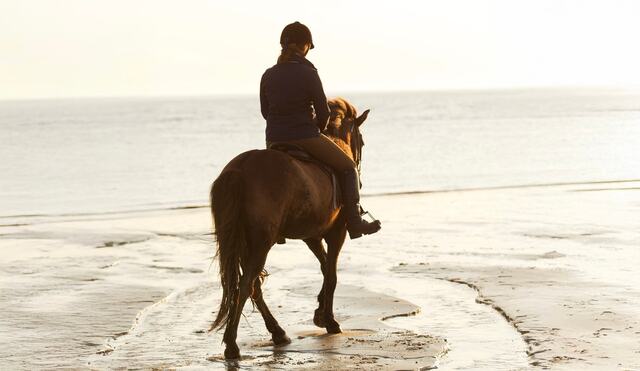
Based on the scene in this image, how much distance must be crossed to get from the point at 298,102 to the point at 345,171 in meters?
0.83

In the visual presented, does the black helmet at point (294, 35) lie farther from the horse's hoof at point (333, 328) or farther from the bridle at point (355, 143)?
Result: the horse's hoof at point (333, 328)

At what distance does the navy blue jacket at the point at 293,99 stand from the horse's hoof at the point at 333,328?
1823mm

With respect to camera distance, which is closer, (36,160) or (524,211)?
(524,211)

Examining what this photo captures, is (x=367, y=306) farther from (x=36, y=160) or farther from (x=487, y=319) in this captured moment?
(x=36, y=160)

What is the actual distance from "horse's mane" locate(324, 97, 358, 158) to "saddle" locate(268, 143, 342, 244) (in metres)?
0.72

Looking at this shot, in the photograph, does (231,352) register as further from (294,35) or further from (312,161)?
(294,35)

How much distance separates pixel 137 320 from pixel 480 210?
506 inches

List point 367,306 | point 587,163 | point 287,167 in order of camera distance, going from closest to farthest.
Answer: point 287,167 < point 367,306 < point 587,163

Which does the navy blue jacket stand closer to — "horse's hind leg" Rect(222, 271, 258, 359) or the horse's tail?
the horse's tail

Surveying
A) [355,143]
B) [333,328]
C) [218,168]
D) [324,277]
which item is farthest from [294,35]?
[218,168]

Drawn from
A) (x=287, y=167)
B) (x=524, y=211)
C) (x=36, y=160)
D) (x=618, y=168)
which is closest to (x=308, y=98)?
(x=287, y=167)

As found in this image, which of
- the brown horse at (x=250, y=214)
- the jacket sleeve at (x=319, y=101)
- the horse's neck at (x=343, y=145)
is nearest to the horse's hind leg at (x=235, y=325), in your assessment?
the brown horse at (x=250, y=214)

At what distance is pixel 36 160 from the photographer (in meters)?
61.4

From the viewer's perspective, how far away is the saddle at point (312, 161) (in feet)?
33.1
